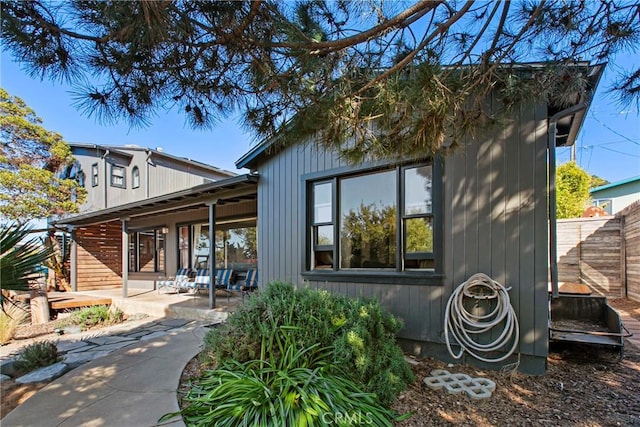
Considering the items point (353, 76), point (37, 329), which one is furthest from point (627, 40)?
point (37, 329)

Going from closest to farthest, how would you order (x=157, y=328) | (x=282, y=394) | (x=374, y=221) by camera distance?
(x=282, y=394) < (x=374, y=221) < (x=157, y=328)

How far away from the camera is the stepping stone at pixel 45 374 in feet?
11.0

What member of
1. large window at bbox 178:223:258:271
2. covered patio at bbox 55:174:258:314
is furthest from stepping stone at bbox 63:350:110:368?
large window at bbox 178:223:258:271

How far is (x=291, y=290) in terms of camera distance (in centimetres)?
340

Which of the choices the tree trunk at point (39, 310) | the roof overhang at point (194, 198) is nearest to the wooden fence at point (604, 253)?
the roof overhang at point (194, 198)

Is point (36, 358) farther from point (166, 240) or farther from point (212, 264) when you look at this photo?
point (166, 240)

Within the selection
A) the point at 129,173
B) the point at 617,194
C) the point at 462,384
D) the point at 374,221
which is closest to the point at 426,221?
the point at 374,221

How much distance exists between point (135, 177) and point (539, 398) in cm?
1302

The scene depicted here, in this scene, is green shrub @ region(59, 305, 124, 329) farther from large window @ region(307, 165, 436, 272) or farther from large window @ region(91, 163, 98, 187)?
large window @ region(91, 163, 98, 187)

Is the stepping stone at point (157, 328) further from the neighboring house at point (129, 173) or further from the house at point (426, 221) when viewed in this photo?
the neighboring house at point (129, 173)

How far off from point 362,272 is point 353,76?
2882 mm

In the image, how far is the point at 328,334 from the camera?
296cm

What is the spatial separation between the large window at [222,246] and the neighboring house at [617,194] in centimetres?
1350

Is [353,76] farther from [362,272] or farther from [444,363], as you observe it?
[444,363]
